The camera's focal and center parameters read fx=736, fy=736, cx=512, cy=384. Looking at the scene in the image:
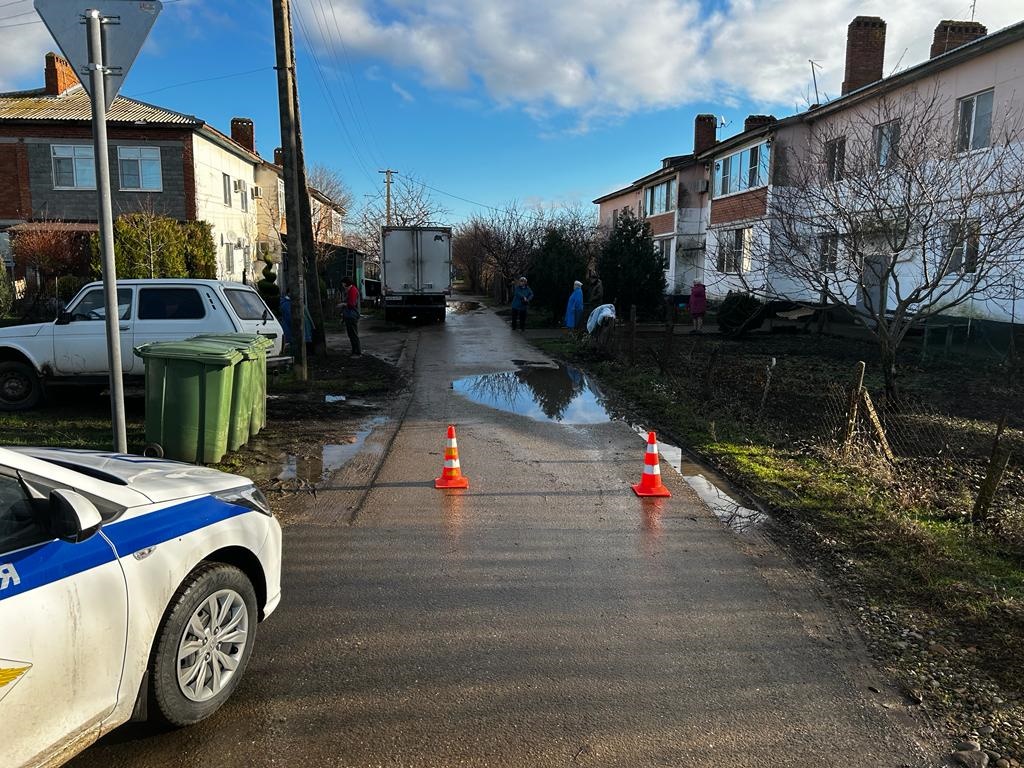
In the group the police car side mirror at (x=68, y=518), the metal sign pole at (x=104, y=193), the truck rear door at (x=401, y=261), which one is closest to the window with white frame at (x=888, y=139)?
the metal sign pole at (x=104, y=193)

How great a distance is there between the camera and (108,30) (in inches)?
186

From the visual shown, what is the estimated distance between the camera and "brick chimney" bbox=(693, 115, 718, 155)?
111 ft

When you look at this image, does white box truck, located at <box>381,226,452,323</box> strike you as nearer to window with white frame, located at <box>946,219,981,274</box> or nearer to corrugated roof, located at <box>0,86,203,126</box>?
corrugated roof, located at <box>0,86,203,126</box>

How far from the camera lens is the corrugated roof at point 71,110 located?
2698 centimetres

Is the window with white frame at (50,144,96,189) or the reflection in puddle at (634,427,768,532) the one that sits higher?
the window with white frame at (50,144,96,189)

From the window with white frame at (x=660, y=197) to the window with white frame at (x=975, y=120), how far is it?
56.5 feet

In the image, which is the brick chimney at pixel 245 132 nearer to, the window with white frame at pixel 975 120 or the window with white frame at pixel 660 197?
the window with white frame at pixel 660 197

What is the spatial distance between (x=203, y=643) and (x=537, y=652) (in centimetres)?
161

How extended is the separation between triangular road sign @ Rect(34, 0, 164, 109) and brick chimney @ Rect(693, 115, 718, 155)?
31.9 metres

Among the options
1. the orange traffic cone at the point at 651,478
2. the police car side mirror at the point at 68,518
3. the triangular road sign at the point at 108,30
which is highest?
the triangular road sign at the point at 108,30

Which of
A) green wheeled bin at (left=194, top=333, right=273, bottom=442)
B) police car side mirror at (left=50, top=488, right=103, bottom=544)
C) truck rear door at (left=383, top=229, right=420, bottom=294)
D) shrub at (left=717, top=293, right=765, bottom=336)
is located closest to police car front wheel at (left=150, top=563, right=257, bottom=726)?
police car side mirror at (left=50, top=488, right=103, bottom=544)

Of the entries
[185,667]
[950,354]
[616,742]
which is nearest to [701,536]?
[616,742]

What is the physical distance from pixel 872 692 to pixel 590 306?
66.9ft

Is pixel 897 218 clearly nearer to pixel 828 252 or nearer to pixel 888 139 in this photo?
pixel 828 252
